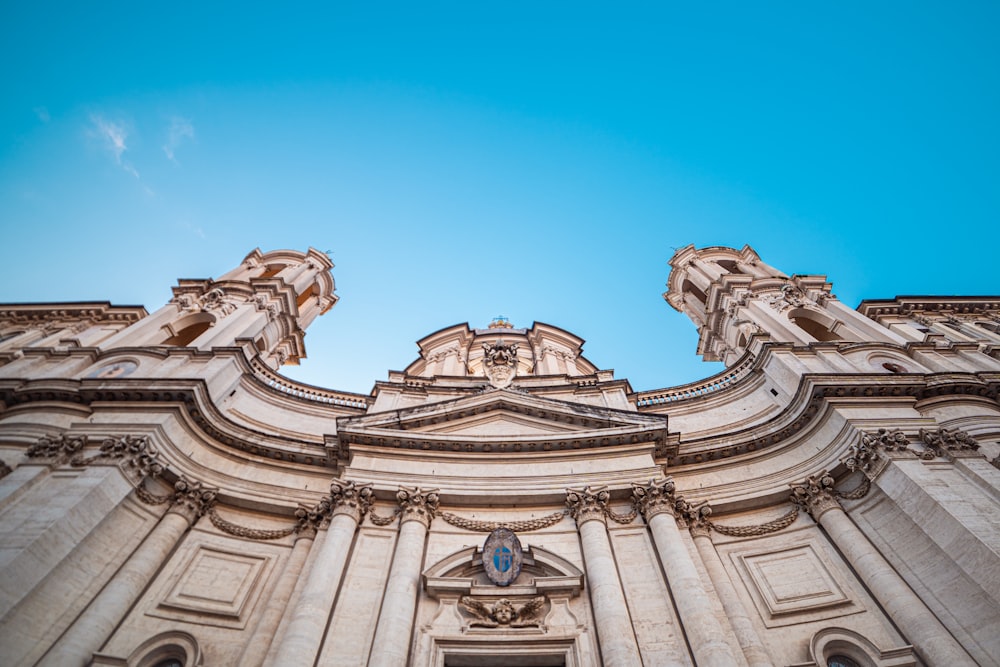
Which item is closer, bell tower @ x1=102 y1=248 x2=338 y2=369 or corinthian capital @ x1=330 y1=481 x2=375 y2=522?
corinthian capital @ x1=330 y1=481 x2=375 y2=522

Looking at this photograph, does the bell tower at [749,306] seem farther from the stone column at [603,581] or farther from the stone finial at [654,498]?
the stone column at [603,581]

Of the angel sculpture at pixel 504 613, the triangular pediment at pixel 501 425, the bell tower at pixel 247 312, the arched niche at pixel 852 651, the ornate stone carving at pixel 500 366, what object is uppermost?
the bell tower at pixel 247 312

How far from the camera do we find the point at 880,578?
44.3ft

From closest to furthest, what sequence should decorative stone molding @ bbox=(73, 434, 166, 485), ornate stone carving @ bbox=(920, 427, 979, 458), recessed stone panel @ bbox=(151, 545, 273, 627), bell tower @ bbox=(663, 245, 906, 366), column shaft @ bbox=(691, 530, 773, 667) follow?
column shaft @ bbox=(691, 530, 773, 667)
recessed stone panel @ bbox=(151, 545, 273, 627)
decorative stone molding @ bbox=(73, 434, 166, 485)
ornate stone carving @ bbox=(920, 427, 979, 458)
bell tower @ bbox=(663, 245, 906, 366)

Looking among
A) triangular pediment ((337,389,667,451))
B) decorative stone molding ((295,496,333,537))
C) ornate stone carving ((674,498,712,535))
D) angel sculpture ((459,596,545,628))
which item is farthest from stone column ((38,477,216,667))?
ornate stone carving ((674,498,712,535))

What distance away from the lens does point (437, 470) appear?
18.0m

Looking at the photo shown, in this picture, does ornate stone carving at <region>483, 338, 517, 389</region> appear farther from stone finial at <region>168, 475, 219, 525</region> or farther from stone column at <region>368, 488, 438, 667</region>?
stone finial at <region>168, 475, 219, 525</region>

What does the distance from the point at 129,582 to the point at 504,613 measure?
30.1 feet

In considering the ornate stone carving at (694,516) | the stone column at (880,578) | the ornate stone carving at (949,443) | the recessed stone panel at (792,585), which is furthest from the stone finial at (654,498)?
the ornate stone carving at (949,443)

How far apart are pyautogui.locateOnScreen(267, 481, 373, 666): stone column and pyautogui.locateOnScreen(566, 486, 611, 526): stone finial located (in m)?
5.87

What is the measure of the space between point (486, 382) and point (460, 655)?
12737 millimetres

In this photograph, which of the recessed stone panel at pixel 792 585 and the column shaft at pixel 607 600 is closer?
the column shaft at pixel 607 600

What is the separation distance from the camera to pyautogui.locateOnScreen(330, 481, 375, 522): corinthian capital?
631 inches

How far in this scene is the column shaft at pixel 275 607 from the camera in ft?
42.2
